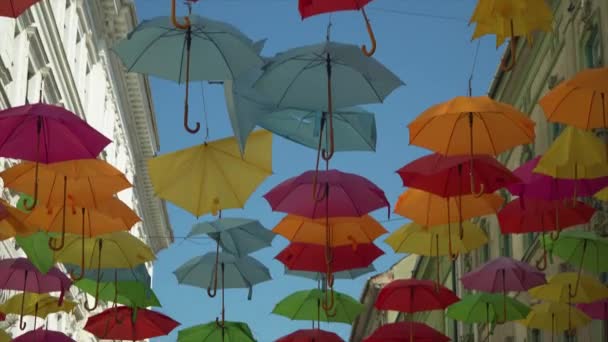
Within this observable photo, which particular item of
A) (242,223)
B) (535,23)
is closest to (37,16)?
(242,223)

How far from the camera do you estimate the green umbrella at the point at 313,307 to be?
73.2 ft

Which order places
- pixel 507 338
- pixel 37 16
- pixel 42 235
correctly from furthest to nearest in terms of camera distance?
pixel 507 338 < pixel 37 16 < pixel 42 235

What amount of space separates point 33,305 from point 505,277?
744 centimetres

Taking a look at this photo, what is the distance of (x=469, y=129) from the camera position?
16484mm

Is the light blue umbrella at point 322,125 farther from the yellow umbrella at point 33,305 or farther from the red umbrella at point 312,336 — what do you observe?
the yellow umbrella at point 33,305

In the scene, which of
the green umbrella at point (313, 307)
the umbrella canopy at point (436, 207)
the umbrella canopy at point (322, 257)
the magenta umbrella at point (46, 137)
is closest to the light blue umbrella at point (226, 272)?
the green umbrella at point (313, 307)

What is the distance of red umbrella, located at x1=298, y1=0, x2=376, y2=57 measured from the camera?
13.3m

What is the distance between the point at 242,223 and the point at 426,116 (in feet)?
16.1

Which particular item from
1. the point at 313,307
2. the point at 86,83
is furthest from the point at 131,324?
the point at 86,83

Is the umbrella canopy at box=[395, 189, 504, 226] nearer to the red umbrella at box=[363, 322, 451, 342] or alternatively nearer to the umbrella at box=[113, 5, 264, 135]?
the red umbrella at box=[363, 322, 451, 342]

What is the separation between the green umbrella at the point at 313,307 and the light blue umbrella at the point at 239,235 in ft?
6.67

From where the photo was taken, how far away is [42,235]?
18.9 meters

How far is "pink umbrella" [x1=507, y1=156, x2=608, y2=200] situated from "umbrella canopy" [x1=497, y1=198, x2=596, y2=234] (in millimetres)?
483

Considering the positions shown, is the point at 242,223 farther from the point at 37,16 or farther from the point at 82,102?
the point at 82,102
